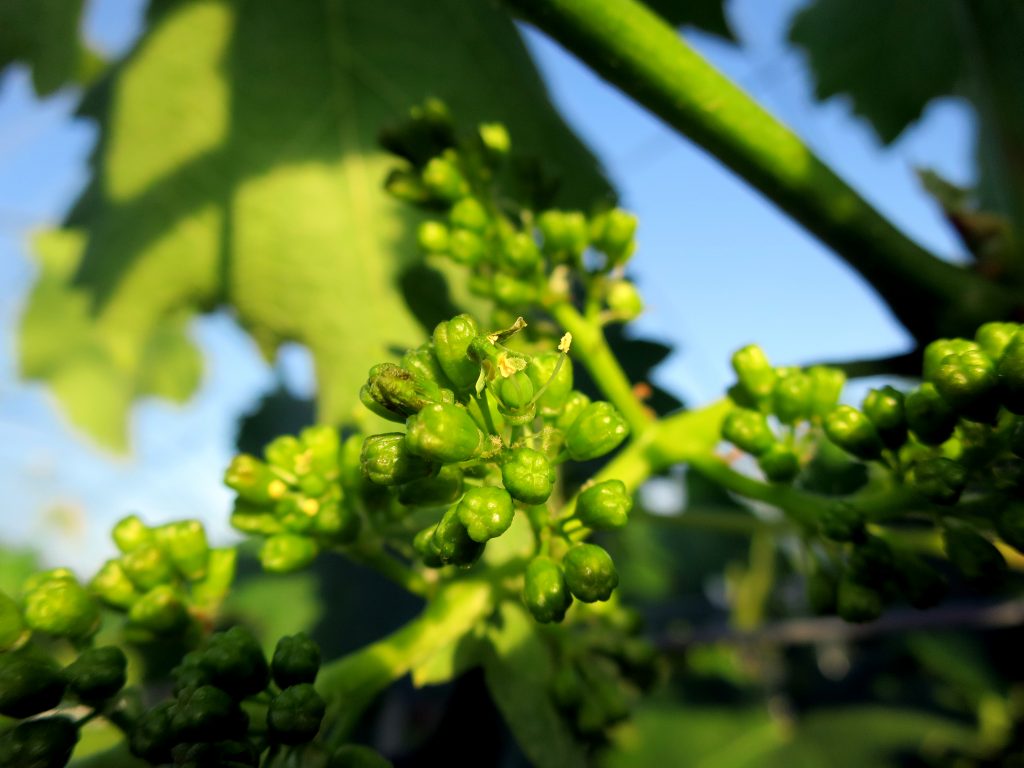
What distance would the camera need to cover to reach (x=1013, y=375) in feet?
2.59

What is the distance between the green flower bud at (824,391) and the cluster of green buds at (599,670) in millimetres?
438

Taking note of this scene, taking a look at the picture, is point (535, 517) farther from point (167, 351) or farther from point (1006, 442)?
point (167, 351)

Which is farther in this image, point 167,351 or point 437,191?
point 167,351

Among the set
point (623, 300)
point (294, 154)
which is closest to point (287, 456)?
point (623, 300)

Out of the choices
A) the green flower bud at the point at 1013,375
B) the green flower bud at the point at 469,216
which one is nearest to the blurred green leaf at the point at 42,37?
the green flower bud at the point at 469,216

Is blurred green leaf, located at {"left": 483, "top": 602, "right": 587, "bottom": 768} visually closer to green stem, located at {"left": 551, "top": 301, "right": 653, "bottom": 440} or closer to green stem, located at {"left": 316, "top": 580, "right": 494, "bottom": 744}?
green stem, located at {"left": 316, "top": 580, "right": 494, "bottom": 744}

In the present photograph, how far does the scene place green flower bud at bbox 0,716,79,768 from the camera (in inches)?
31.6

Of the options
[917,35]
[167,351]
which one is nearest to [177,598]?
[917,35]

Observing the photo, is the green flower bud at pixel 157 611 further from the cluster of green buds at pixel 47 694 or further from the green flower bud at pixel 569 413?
the green flower bud at pixel 569 413

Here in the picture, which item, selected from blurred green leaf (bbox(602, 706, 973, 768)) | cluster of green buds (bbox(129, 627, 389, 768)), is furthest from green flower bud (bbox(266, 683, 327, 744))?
blurred green leaf (bbox(602, 706, 973, 768))

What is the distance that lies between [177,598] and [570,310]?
59 cm

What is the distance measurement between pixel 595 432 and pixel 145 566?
53 centimetres

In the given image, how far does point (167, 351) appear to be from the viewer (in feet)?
10.3

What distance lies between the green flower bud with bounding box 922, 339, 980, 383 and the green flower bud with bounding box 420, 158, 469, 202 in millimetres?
599
